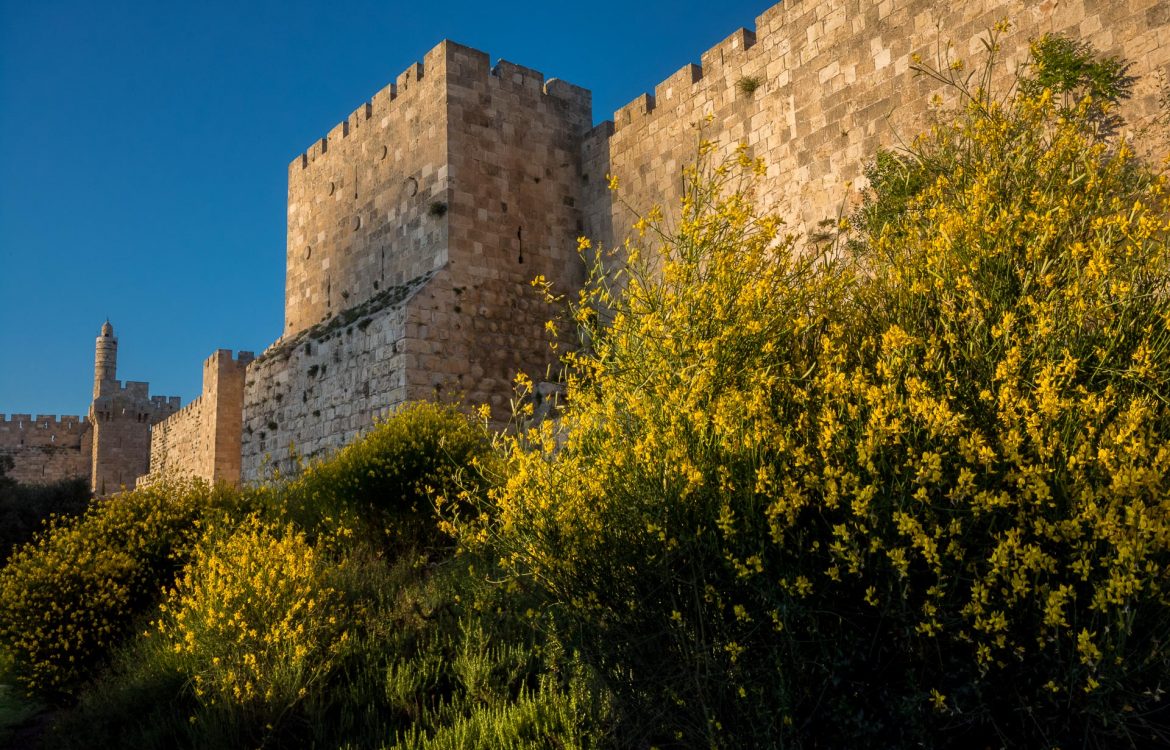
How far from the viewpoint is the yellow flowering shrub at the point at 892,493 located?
9.71 feet

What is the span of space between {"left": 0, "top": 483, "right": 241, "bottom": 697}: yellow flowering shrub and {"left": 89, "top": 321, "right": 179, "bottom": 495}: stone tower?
2268 centimetres

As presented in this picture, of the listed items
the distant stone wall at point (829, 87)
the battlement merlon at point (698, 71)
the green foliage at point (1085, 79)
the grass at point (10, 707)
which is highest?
the battlement merlon at point (698, 71)

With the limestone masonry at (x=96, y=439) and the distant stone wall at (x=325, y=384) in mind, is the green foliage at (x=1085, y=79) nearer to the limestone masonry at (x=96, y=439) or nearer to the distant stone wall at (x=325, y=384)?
the distant stone wall at (x=325, y=384)

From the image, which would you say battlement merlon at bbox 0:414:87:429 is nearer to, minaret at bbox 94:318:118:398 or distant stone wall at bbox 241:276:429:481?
minaret at bbox 94:318:118:398

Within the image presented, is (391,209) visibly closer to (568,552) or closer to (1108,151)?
(1108,151)

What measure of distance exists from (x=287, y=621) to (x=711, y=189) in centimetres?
354

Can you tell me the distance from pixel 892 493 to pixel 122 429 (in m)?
31.1

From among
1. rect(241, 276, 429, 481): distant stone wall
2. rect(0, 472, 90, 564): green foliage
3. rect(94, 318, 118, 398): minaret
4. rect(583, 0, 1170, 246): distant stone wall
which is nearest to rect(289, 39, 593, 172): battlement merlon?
rect(583, 0, 1170, 246): distant stone wall

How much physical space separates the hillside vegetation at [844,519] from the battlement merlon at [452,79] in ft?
27.1

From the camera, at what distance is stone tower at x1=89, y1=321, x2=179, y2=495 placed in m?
28.8

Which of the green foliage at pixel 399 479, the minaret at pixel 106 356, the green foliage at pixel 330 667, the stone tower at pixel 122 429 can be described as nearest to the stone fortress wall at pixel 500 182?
the green foliage at pixel 399 479

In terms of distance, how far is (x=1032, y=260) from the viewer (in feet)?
12.2

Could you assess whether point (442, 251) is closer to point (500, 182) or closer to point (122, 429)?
point (500, 182)

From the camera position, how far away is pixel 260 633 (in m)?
5.56
